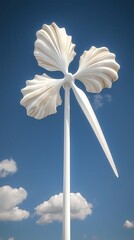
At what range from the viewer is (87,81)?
57.5ft

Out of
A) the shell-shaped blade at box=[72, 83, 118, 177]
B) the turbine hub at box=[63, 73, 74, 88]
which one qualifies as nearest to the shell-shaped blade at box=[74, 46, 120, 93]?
the turbine hub at box=[63, 73, 74, 88]

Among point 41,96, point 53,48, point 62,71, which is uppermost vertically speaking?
point 53,48

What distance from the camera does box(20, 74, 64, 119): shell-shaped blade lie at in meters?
16.6

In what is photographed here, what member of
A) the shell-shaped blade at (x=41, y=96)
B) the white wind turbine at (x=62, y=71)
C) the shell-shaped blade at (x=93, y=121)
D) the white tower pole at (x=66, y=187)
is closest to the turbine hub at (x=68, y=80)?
the white wind turbine at (x=62, y=71)

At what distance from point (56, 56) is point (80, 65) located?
1.07 metres

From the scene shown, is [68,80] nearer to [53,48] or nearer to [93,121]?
[53,48]

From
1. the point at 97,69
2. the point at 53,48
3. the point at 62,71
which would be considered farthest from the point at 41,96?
the point at 97,69

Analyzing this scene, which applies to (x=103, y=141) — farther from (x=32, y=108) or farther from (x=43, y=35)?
(x=43, y=35)

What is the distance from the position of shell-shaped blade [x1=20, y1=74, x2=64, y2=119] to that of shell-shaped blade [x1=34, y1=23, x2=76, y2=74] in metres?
0.62

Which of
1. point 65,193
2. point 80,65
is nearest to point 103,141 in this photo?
point 65,193

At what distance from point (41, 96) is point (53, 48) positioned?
6.66ft

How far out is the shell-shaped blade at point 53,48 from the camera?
16875mm

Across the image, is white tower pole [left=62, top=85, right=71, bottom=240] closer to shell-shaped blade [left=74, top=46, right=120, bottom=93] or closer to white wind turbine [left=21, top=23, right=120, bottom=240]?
white wind turbine [left=21, top=23, right=120, bottom=240]

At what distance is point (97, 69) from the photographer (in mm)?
17031
